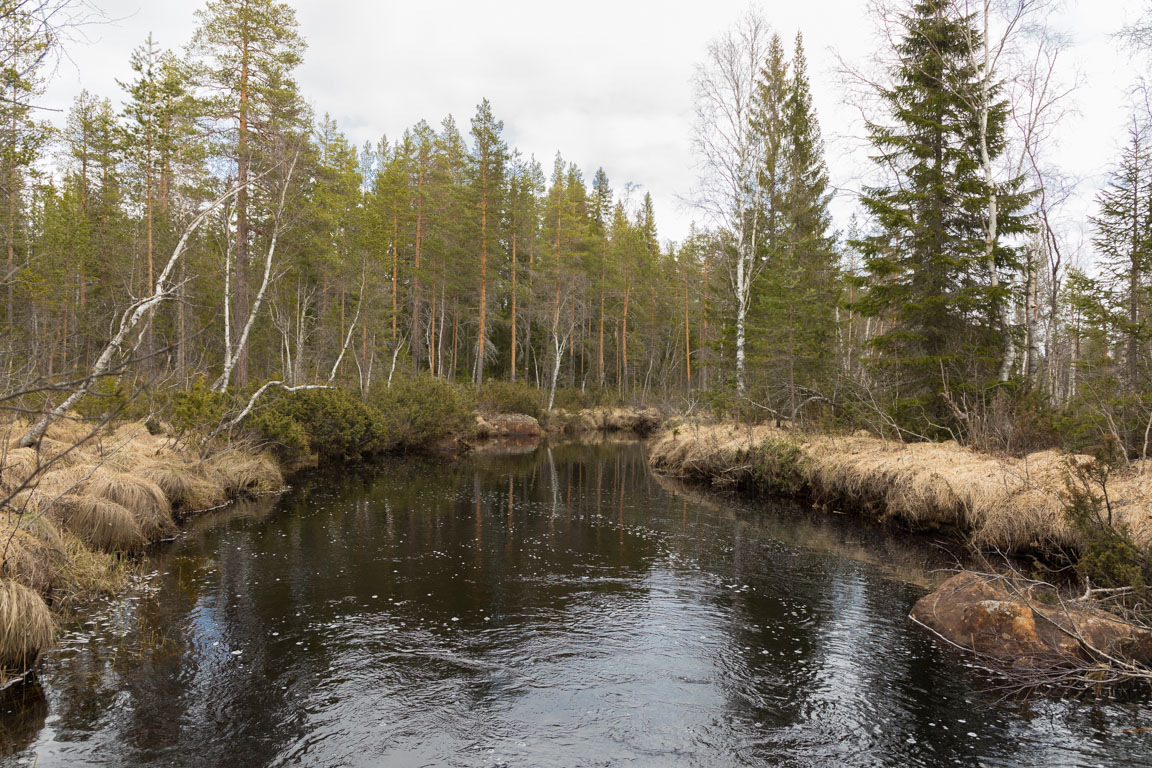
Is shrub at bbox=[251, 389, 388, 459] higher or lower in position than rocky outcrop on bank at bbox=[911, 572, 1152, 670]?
higher

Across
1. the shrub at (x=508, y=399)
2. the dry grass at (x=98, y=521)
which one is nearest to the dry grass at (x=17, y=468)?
the dry grass at (x=98, y=521)

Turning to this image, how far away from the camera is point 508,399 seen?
3359cm

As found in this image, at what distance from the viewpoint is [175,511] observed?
39.1 ft

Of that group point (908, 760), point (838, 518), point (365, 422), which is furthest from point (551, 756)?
point (365, 422)

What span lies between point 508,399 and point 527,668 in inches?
1098

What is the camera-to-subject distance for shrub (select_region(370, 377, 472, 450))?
77.1ft

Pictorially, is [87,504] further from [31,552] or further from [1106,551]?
[1106,551]

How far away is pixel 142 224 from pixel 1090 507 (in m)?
30.5

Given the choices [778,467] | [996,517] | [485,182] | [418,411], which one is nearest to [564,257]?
[485,182]

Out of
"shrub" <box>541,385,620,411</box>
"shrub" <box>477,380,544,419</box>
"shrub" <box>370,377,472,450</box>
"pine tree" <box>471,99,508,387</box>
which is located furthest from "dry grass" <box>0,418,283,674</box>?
"shrub" <box>541,385,620,411</box>

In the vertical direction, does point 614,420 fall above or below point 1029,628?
above

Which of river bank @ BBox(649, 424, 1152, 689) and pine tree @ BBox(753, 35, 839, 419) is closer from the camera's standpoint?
river bank @ BBox(649, 424, 1152, 689)

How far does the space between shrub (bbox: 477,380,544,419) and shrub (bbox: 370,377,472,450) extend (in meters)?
6.23

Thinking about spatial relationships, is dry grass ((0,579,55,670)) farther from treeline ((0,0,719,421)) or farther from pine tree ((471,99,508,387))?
pine tree ((471,99,508,387))
